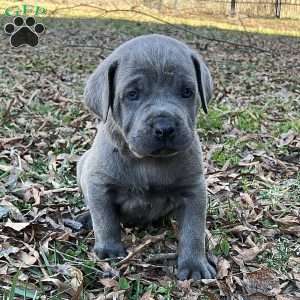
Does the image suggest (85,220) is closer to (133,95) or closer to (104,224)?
(104,224)

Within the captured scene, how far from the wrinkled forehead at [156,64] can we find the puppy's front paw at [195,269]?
106 cm

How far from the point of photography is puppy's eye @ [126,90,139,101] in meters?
3.58

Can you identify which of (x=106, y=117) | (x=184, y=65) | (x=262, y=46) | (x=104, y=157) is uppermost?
(x=184, y=65)

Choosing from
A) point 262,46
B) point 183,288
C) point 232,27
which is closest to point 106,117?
point 183,288

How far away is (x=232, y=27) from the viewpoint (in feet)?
64.2

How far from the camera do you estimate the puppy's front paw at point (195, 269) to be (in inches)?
142

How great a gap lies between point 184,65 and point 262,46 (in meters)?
13.8

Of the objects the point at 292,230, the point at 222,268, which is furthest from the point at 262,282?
the point at 292,230

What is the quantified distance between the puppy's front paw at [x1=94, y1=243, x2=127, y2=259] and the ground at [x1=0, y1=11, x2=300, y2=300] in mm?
56

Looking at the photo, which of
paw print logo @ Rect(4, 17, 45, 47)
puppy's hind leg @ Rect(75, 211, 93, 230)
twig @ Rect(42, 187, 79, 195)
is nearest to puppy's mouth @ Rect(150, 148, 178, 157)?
puppy's hind leg @ Rect(75, 211, 93, 230)

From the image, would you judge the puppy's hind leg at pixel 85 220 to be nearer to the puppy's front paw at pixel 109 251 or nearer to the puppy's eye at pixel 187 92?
the puppy's front paw at pixel 109 251

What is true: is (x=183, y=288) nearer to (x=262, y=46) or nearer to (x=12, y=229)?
(x=12, y=229)

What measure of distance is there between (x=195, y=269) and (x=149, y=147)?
2.52 ft

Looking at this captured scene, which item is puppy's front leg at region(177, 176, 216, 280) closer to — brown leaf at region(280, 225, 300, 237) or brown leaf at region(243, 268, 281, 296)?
brown leaf at region(243, 268, 281, 296)
